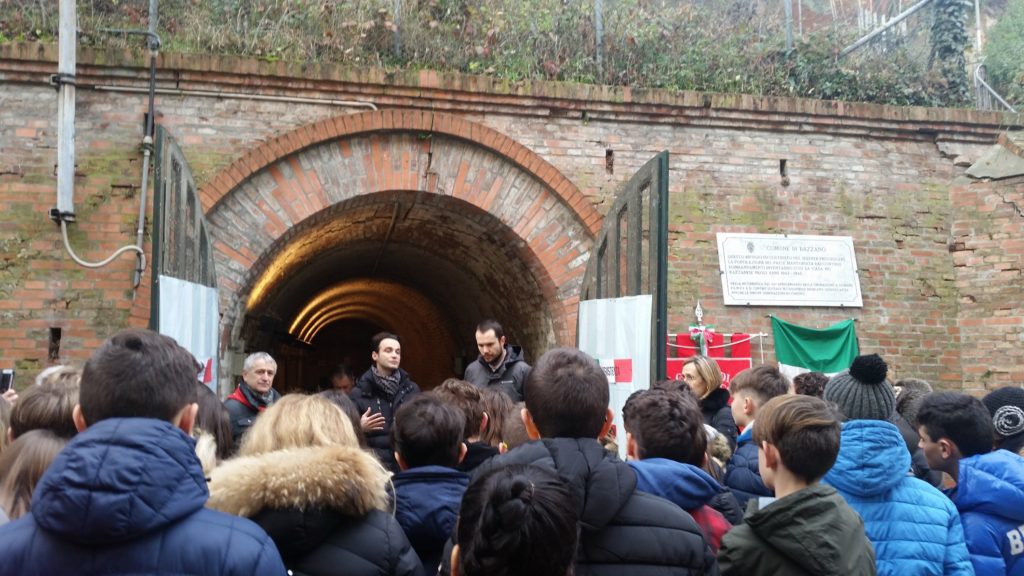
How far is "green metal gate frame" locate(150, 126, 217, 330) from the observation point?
666cm

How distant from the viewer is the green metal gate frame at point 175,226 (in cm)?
666

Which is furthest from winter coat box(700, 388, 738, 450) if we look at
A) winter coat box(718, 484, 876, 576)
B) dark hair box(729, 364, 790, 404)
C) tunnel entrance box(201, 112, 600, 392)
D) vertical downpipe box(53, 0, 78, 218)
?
vertical downpipe box(53, 0, 78, 218)

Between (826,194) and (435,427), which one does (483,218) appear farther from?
(435,427)

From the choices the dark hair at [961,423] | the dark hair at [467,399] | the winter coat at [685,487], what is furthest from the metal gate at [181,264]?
the dark hair at [961,423]

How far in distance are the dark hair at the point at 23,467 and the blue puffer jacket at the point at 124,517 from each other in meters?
0.64

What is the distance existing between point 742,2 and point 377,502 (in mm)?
13164

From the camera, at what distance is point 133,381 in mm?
2193

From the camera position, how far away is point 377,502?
2.72 m

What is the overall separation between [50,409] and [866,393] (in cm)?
293

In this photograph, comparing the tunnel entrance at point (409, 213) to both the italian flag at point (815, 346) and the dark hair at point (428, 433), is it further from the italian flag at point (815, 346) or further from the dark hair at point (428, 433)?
the dark hair at point (428, 433)

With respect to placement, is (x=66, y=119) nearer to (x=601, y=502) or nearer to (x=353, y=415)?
(x=353, y=415)

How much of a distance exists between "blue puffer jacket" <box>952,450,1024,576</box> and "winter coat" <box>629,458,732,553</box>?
1.16 metres

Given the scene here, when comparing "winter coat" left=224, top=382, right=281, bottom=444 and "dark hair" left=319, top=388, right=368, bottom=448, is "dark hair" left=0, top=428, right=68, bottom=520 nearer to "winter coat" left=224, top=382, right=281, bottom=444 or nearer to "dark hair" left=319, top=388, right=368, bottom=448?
"dark hair" left=319, top=388, right=368, bottom=448

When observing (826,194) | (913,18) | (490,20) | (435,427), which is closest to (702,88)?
(826,194)
